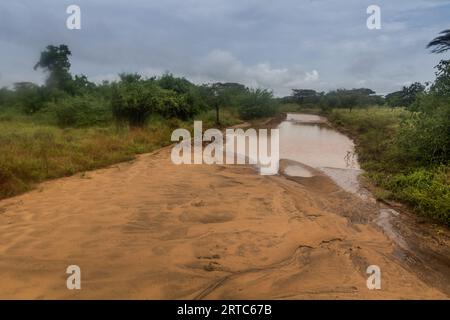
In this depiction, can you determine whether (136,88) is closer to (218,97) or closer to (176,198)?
(218,97)

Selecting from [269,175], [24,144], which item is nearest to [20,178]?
[24,144]

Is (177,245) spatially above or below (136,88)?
below

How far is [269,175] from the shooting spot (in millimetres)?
10445

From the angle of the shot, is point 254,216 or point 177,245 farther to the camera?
point 254,216

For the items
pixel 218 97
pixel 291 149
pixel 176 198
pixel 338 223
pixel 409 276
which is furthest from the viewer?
pixel 218 97

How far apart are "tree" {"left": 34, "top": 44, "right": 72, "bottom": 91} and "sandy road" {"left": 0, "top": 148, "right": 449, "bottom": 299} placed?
2429 cm

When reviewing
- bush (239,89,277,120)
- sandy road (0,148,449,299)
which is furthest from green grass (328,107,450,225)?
bush (239,89,277,120)

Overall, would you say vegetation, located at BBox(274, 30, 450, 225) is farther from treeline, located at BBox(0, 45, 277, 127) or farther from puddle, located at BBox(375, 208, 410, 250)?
treeline, located at BBox(0, 45, 277, 127)

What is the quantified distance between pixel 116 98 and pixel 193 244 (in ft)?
51.7

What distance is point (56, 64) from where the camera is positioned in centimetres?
3055

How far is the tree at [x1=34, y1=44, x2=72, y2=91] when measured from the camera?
97.9ft

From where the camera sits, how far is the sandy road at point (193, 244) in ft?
13.3

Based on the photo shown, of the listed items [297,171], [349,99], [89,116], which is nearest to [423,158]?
[297,171]
